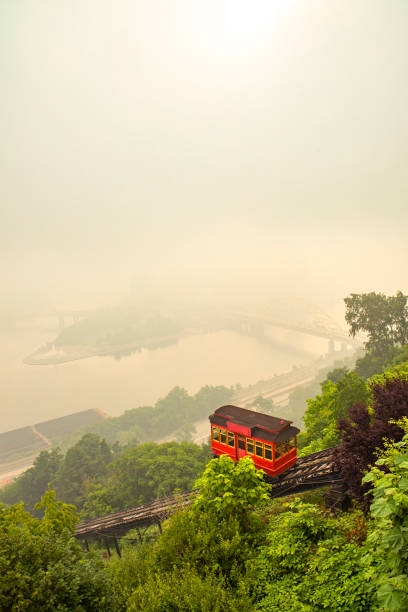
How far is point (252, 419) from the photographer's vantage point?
16078 millimetres

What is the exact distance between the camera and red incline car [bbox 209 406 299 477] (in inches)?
588

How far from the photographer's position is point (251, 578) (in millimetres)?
8766

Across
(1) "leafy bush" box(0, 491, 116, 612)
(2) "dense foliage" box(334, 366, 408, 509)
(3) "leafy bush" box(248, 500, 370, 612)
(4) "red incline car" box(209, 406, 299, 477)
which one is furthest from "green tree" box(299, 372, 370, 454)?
(1) "leafy bush" box(0, 491, 116, 612)

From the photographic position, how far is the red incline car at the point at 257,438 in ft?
49.0

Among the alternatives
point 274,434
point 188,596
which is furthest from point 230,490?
point 274,434

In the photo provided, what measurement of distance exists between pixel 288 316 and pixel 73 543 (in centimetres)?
17722

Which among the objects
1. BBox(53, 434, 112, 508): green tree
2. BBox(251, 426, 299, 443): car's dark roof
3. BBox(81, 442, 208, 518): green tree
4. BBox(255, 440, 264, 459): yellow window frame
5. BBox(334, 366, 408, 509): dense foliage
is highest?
BBox(334, 366, 408, 509): dense foliage

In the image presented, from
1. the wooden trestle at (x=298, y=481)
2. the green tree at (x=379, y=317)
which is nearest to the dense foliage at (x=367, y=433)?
the wooden trestle at (x=298, y=481)

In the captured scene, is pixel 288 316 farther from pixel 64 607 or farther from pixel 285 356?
pixel 64 607

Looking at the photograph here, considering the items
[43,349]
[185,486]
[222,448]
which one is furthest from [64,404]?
[222,448]

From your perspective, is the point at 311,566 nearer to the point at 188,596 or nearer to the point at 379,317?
the point at 188,596

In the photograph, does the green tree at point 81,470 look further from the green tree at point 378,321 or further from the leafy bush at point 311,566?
the leafy bush at point 311,566

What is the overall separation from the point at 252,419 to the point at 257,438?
3.34ft

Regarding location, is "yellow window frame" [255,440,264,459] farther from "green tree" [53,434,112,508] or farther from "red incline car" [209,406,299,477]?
"green tree" [53,434,112,508]
